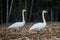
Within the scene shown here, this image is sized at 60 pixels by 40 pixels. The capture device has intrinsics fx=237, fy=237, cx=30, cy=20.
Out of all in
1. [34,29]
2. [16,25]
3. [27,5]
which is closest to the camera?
[34,29]

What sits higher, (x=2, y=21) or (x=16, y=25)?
(x=16, y=25)

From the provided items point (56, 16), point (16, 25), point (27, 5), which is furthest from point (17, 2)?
point (16, 25)

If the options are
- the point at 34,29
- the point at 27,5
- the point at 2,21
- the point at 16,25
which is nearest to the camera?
the point at 34,29

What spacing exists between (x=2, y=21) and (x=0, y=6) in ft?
6.49

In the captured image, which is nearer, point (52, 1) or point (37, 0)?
point (52, 1)

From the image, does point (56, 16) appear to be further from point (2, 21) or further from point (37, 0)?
point (2, 21)

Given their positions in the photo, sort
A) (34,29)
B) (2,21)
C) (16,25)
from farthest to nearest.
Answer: (2,21)
(16,25)
(34,29)

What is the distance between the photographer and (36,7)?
33.9 m

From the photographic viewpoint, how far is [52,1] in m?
31.6

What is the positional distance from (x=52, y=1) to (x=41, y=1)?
6.95 feet

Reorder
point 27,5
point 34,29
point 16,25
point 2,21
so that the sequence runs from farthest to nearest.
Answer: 1. point 27,5
2. point 2,21
3. point 16,25
4. point 34,29

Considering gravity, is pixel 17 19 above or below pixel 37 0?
below

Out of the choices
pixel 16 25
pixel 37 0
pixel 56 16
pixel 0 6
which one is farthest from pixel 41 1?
pixel 16 25

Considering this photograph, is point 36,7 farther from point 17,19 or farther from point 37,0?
point 17,19
